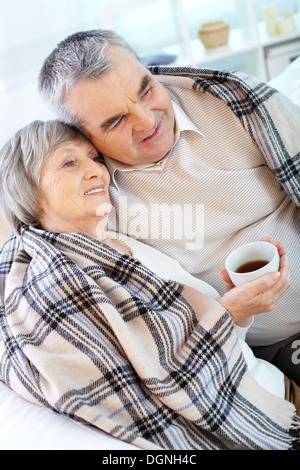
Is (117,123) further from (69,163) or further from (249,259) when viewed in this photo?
(249,259)

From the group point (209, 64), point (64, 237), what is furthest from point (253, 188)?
point (209, 64)

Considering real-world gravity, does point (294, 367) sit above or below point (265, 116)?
below

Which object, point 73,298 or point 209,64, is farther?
point 209,64

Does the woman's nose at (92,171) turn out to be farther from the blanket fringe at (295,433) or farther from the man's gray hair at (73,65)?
the blanket fringe at (295,433)

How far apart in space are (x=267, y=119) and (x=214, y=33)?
1809mm

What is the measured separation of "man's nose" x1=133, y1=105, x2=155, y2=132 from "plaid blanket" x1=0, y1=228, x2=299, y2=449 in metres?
0.40

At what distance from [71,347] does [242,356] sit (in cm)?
43

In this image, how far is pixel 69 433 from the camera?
1.06 m

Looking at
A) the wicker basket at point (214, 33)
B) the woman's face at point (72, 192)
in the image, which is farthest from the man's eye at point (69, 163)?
the wicker basket at point (214, 33)

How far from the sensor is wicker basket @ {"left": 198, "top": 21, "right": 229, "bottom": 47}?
121 inches

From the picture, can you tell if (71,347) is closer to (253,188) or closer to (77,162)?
(77,162)

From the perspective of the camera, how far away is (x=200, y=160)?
158cm

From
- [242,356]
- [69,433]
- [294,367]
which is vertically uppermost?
[69,433]

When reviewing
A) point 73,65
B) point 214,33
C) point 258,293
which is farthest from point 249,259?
point 214,33
